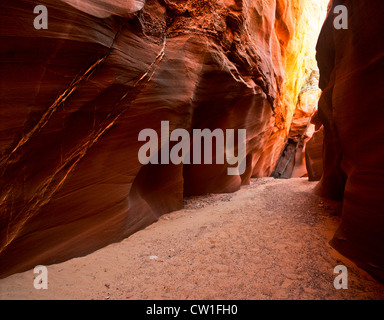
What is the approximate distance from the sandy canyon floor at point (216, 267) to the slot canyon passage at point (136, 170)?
0.02 metres

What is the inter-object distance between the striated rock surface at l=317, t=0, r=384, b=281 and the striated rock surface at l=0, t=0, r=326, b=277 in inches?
118

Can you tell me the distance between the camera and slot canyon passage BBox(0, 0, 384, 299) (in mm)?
2623

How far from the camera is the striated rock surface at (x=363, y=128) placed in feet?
8.83

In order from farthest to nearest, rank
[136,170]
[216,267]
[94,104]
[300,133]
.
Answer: [300,133]
[136,170]
[94,104]
[216,267]

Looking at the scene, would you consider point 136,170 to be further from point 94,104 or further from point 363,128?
point 363,128

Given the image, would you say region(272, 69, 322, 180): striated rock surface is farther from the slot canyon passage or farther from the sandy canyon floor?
the sandy canyon floor

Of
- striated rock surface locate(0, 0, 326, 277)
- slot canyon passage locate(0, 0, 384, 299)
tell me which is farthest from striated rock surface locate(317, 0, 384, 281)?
striated rock surface locate(0, 0, 326, 277)

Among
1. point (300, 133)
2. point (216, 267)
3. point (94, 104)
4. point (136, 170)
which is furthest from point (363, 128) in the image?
point (300, 133)

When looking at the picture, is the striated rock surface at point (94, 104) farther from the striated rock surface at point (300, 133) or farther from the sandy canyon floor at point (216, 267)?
the striated rock surface at point (300, 133)

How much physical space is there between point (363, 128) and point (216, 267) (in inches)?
115

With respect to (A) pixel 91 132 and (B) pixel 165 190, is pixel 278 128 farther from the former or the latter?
(A) pixel 91 132

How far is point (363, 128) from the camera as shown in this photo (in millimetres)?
2992

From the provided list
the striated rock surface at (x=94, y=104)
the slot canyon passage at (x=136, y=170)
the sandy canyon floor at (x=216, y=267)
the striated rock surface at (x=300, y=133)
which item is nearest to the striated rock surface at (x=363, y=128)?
the slot canyon passage at (x=136, y=170)
